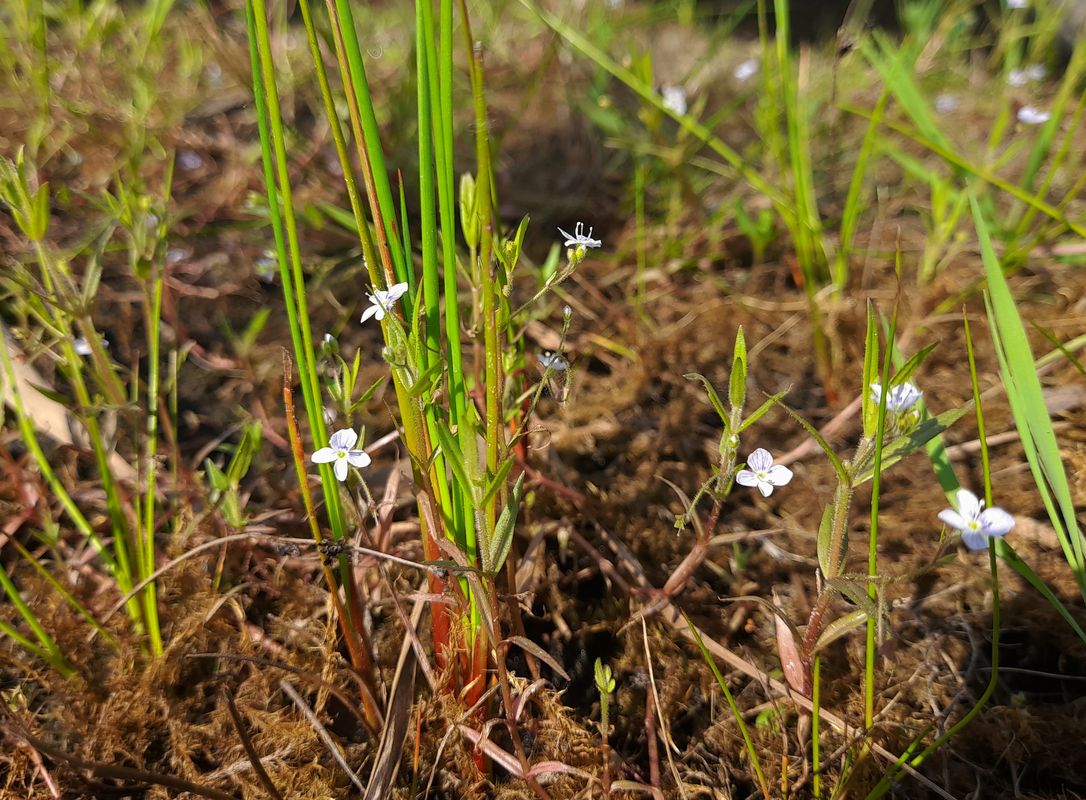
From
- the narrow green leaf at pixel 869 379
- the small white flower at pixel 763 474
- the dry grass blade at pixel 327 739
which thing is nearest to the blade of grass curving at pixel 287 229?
the dry grass blade at pixel 327 739

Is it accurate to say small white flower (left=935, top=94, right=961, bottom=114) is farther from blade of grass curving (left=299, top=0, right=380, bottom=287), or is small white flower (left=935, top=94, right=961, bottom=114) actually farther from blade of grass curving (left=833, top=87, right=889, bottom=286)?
blade of grass curving (left=299, top=0, right=380, bottom=287)

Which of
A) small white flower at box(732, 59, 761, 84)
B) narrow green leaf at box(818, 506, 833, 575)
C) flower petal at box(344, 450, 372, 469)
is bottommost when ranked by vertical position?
narrow green leaf at box(818, 506, 833, 575)

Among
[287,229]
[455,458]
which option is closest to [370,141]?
[287,229]

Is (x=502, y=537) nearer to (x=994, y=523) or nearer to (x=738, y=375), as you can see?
(x=738, y=375)

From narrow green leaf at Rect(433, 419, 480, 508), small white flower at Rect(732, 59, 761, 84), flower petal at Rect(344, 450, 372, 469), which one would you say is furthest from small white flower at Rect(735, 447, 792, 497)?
small white flower at Rect(732, 59, 761, 84)

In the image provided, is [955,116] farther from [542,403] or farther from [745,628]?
[745,628]

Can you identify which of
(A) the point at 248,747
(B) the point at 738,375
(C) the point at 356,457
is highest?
(B) the point at 738,375

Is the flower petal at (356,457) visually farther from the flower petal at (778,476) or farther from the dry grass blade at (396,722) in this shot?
the flower petal at (778,476)
